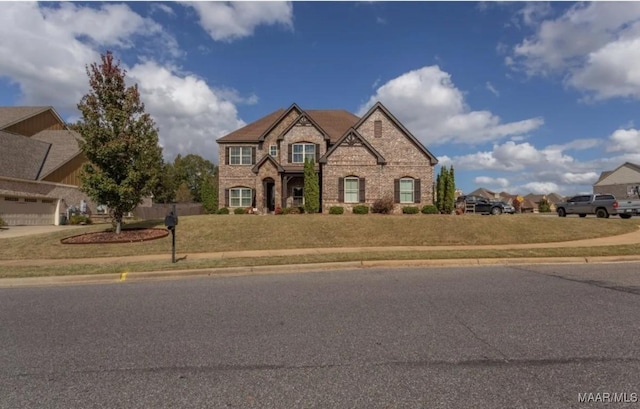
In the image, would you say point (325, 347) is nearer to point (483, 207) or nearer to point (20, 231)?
point (20, 231)

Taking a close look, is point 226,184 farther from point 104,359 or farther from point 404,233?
point 104,359

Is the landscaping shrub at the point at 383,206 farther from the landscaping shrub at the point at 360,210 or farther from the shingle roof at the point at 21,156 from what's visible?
the shingle roof at the point at 21,156

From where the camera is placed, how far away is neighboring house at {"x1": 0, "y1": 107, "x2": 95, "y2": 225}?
28.9 m

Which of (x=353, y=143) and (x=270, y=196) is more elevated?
(x=353, y=143)

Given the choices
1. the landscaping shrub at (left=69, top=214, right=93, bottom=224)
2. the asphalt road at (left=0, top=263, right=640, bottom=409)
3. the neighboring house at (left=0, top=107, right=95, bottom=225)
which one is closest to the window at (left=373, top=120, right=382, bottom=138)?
the asphalt road at (left=0, top=263, right=640, bottom=409)

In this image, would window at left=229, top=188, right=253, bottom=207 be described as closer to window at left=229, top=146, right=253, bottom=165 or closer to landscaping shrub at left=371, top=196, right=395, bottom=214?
window at left=229, top=146, right=253, bottom=165

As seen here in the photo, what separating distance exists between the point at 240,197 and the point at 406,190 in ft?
42.7

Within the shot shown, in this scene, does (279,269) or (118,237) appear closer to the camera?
(279,269)

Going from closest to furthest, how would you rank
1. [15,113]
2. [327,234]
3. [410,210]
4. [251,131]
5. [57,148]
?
1. [327,234]
2. [410,210]
3. [251,131]
4. [57,148]
5. [15,113]

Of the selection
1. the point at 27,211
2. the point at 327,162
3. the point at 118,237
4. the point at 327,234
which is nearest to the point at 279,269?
the point at 327,234

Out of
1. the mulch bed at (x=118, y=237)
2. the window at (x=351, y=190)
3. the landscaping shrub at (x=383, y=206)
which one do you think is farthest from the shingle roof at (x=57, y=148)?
the landscaping shrub at (x=383, y=206)

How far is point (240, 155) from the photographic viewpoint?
32969 millimetres

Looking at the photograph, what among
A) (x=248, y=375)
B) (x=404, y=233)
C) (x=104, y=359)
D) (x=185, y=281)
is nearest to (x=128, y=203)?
(x=185, y=281)

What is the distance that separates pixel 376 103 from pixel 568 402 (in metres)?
26.7
